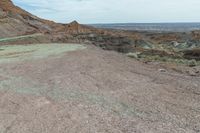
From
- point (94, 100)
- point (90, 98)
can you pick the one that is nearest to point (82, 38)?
point (90, 98)

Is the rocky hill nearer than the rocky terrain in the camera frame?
No

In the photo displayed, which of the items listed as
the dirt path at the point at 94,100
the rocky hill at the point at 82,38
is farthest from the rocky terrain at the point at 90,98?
the rocky hill at the point at 82,38

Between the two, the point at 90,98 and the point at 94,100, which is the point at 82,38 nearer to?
the point at 90,98

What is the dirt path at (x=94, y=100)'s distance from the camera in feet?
21.4

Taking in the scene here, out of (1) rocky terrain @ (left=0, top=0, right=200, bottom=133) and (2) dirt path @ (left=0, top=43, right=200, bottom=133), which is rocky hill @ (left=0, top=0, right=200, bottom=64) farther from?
(2) dirt path @ (left=0, top=43, right=200, bottom=133)

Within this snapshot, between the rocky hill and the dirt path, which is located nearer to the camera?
the dirt path

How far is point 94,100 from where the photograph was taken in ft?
26.0

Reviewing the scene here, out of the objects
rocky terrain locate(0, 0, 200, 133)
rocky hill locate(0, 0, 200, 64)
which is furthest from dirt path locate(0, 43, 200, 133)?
rocky hill locate(0, 0, 200, 64)

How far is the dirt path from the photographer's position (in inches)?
256

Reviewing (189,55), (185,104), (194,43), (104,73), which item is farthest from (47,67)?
(194,43)

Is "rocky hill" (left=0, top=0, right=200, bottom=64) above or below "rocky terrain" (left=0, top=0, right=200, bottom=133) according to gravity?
below

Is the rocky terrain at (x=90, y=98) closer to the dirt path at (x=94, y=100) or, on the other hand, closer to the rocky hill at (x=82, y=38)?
the dirt path at (x=94, y=100)

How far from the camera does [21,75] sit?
1071cm

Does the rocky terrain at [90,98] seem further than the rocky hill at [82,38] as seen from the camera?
No
